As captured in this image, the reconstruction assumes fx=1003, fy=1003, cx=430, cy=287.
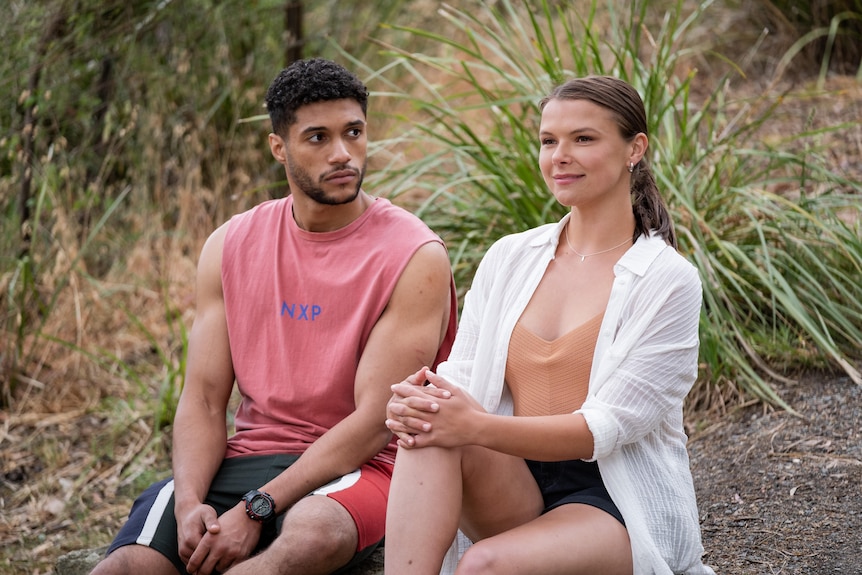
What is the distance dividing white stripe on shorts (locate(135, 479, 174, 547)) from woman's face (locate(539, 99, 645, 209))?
129 cm

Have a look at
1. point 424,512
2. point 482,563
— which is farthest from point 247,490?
point 482,563

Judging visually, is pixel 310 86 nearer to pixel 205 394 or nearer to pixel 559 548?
pixel 205 394

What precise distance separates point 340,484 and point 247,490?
0.27 meters

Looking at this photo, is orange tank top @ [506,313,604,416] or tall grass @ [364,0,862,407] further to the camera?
tall grass @ [364,0,862,407]

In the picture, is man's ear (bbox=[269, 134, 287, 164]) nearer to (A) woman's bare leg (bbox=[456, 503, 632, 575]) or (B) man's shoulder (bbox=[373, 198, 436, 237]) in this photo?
(B) man's shoulder (bbox=[373, 198, 436, 237])

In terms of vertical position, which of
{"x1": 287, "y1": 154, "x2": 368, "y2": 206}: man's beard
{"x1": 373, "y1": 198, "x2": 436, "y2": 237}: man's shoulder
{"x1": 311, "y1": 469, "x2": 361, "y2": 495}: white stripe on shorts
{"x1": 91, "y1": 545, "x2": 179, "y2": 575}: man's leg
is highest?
{"x1": 287, "y1": 154, "x2": 368, "y2": 206}: man's beard

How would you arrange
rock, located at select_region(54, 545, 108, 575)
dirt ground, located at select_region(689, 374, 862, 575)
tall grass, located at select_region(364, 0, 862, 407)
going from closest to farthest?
dirt ground, located at select_region(689, 374, 862, 575) < rock, located at select_region(54, 545, 108, 575) < tall grass, located at select_region(364, 0, 862, 407)

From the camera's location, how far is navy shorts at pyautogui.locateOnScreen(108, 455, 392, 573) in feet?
8.21

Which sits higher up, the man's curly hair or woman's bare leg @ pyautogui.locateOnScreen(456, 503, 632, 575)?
the man's curly hair

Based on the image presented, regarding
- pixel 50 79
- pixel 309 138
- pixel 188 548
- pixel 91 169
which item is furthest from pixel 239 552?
pixel 91 169

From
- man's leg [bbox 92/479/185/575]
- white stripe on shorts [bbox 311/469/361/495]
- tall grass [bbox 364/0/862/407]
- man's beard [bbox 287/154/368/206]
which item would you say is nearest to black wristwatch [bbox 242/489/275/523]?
white stripe on shorts [bbox 311/469/361/495]

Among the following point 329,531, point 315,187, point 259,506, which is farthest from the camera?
point 315,187

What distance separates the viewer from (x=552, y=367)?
223cm

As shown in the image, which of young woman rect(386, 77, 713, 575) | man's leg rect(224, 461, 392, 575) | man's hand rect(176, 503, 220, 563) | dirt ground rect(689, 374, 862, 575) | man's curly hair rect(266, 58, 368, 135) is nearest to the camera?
young woman rect(386, 77, 713, 575)
